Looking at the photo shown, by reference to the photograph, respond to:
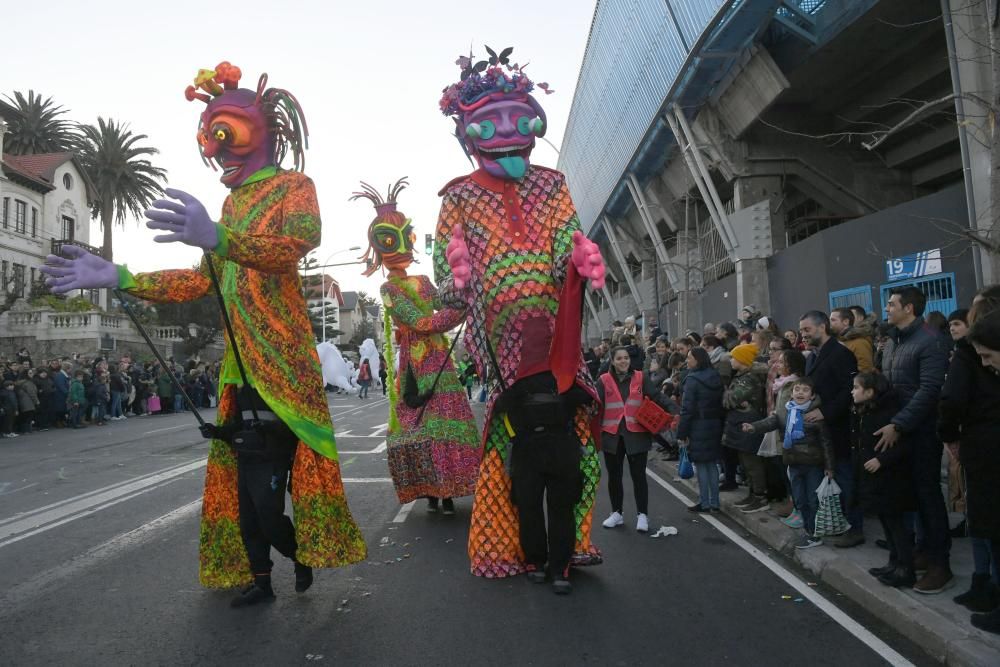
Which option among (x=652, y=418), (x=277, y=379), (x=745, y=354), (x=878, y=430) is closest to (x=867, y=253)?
(x=745, y=354)

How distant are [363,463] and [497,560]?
231 inches

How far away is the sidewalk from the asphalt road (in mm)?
123

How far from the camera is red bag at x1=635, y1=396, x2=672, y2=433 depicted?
253 inches

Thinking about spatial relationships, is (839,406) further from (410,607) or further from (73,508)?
(73,508)

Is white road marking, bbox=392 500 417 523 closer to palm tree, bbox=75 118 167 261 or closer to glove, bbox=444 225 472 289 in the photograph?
glove, bbox=444 225 472 289

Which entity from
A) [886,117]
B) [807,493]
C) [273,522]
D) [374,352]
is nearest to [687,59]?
[886,117]

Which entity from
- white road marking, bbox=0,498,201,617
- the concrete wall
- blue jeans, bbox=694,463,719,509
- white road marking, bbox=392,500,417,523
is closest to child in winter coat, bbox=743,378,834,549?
blue jeans, bbox=694,463,719,509

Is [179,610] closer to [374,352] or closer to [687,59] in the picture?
[374,352]

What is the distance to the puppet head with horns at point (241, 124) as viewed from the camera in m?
4.29

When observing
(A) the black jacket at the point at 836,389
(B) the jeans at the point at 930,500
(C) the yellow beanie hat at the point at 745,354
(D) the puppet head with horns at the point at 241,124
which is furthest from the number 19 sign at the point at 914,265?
(D) the puppet head with horns at the point at 241,124

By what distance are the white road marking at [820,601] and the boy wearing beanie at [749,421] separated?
1.76 feet

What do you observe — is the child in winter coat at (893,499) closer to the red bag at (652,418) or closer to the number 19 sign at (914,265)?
the red bag at (652,418)

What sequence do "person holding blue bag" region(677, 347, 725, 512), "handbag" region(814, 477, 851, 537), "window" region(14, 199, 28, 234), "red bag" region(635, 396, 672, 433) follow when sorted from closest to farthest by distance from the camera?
"handbag" region(814, 477, 851, 537) < "red bag" region(635, 396, 672, 433) < "person holding blue bag" region(677, 347, 725, 512) < "window" region(14, 199, 28, 234)

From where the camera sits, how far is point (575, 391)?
4.49m
